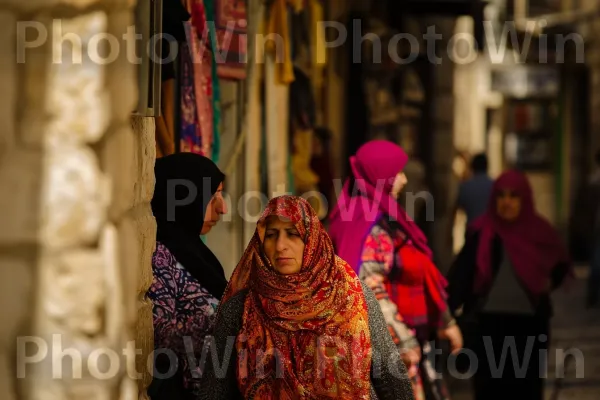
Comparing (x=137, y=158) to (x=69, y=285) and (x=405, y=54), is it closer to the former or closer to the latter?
(x=69, y=285)

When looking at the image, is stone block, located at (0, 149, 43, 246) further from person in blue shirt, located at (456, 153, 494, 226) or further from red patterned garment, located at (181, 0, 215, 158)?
person in blue shirt, located at (456, 153, 494, 226)

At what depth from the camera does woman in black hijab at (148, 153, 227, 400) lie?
5.62 metres

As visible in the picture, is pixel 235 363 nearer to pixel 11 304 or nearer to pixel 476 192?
pixel 11 304

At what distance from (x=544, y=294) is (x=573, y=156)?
19666 millimetres

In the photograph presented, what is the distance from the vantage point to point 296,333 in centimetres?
520

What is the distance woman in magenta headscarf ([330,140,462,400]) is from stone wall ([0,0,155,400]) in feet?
10.7

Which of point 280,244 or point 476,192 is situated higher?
point 476,192

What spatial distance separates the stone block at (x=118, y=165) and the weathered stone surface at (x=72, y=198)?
0.03 m

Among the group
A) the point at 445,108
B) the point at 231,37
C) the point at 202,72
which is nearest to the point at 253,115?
the point at 231,37

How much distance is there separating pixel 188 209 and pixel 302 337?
1.09 m

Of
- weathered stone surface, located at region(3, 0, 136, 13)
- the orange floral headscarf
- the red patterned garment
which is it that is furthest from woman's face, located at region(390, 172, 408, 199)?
weathered stone surface, located at region(3, 0, 136, 13)

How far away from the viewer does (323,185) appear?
13000 mm

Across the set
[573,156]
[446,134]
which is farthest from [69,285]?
[573,156]

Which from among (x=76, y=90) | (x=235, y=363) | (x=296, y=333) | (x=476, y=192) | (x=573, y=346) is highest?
(x=76, y=90)
